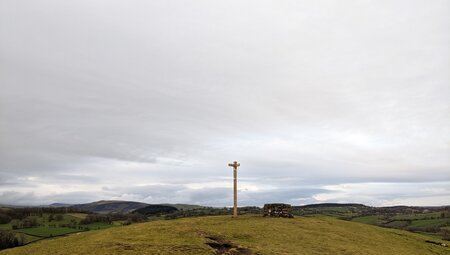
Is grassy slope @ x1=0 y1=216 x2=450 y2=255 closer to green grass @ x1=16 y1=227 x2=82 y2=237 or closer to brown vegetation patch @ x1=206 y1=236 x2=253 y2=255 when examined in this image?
brown vegetation patch @ x1=206 y1=236 x2=253 y2=255

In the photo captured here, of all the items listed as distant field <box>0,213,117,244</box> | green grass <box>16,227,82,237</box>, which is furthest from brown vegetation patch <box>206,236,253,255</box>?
green grass <box>16,227,82,237</box>

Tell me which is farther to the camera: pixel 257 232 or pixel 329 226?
pixel 329 226

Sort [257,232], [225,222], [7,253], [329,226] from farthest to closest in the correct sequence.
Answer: [329,226]
[225,222]
[257,232]
[7,253]

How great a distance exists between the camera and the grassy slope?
28750mm

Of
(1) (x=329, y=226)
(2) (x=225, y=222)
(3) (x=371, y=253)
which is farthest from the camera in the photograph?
(1) (x=329, y=226)

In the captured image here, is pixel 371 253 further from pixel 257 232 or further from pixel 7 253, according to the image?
pixel 7 253

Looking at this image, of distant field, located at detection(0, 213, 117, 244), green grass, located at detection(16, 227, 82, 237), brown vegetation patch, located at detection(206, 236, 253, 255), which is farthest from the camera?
green grass, located at detection(16, 227, 82, 237)

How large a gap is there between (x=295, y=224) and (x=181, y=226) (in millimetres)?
14601

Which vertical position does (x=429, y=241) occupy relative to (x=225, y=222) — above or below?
below

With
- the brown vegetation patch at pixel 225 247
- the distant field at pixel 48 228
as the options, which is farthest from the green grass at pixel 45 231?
the brown vegetation patch at pixel 225 247

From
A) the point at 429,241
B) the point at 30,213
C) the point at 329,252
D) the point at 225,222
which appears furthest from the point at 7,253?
the point at 30,213

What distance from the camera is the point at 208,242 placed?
102 ft

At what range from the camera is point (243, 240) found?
3375 centimetres

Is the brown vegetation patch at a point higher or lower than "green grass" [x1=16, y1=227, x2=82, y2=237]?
higher
